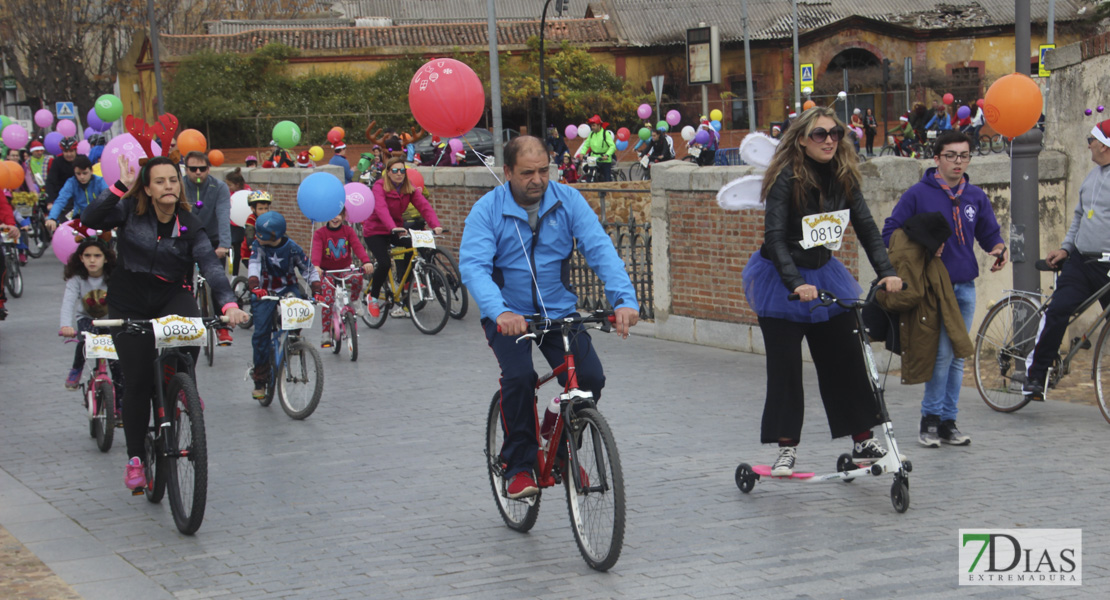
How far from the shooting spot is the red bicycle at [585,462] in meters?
4.95

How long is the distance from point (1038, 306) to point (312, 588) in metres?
5.21

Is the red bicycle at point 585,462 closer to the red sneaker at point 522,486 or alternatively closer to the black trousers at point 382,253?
the red sneaker at point 522,486

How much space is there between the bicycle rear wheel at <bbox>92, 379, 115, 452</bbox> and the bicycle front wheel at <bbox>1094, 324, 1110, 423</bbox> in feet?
20.3

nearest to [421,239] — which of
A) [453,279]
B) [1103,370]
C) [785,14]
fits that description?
[453,279]

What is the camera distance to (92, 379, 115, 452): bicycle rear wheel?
7.84 metres

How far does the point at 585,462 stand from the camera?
5.15 metres

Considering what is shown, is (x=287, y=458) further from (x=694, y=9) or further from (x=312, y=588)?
(x=694, y=9)

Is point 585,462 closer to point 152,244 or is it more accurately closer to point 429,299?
point 152,244

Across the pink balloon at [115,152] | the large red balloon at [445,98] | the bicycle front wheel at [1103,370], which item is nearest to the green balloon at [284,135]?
the large red balloon at [445,98]

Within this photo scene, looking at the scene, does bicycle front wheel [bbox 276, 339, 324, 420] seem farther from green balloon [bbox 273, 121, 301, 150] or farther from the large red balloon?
green balloon [bbox 273, 121, 301, 150]

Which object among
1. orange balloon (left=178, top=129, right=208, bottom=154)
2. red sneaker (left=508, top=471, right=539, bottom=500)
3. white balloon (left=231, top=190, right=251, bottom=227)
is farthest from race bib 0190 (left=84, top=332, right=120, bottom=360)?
orange balloon (left=178, top=129, right=208, bottom=154)

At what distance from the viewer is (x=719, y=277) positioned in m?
11.3

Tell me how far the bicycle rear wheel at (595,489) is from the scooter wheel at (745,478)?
1.33 m

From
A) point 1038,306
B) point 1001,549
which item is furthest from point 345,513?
point 1038,306
